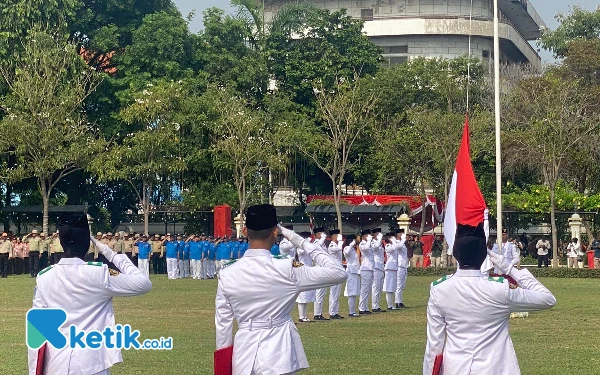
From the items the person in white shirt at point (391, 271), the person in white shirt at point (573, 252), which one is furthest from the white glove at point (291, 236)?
the person in white shirt at point (573, 252)

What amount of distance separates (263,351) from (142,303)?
742 inches

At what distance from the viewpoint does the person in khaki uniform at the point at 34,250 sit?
41.1 metres

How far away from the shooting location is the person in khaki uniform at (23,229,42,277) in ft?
135

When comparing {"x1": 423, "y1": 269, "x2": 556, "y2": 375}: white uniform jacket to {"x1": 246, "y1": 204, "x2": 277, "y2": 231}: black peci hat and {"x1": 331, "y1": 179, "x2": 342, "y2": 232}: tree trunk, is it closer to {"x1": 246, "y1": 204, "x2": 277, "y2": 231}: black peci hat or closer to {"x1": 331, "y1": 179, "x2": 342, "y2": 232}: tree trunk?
{"x1": 246, "y1": 204, "x2": 277, "y2": 231}: black peci hat

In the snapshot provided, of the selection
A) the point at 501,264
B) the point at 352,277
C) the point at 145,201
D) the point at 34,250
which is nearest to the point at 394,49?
the point at 145,201

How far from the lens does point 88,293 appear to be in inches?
328

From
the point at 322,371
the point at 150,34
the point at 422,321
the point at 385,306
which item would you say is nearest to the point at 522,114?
the point at 150,34

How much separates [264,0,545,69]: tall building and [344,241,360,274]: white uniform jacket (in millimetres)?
46729

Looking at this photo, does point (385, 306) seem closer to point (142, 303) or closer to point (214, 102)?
point (142, 303)

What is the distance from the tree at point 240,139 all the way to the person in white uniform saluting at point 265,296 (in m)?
38.8

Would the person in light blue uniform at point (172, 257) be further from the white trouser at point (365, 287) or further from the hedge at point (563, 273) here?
the white trouser at point (365, 287)

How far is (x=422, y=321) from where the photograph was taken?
21859 mm

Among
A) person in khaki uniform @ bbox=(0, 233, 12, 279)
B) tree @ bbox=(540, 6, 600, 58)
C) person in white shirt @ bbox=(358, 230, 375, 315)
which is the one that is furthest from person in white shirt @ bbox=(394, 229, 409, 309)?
tree @ bbox=(540, 6, 600, 58)

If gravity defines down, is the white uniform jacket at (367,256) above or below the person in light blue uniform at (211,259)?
above
